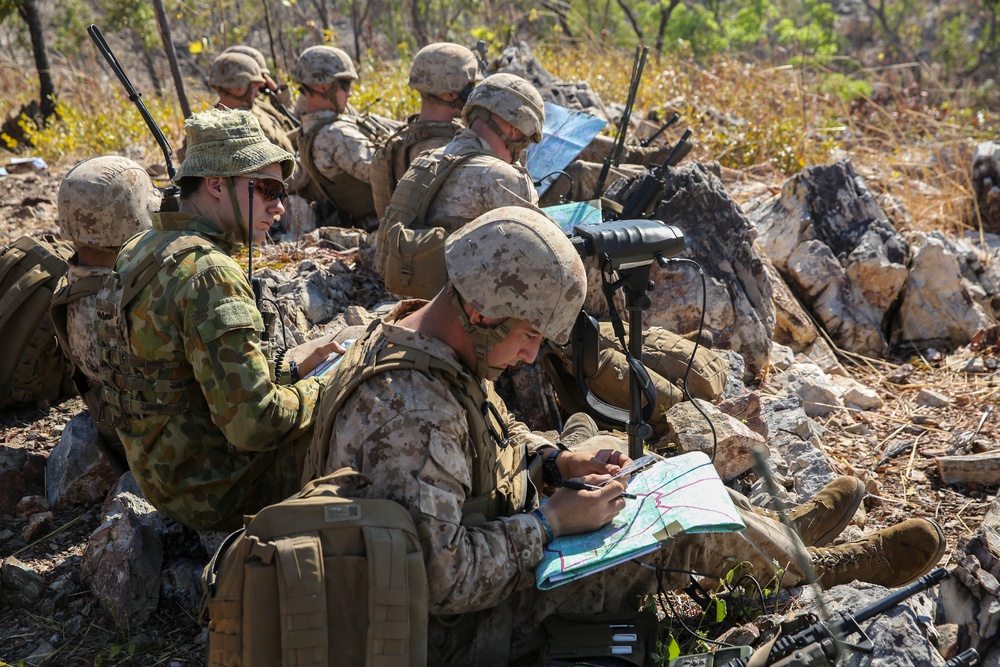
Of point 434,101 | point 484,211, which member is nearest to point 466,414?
point 484,211

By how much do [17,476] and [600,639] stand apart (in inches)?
115

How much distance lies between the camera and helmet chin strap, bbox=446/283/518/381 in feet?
7.81

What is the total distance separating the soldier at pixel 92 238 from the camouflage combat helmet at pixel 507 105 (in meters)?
1.69

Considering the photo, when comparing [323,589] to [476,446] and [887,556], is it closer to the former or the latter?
[476,446]

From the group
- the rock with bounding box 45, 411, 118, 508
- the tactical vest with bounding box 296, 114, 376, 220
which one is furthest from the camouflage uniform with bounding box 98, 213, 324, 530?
the tactical vest with bounding box 296, 114, 376, 220

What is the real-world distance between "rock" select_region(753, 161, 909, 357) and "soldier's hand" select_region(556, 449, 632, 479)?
3.75m

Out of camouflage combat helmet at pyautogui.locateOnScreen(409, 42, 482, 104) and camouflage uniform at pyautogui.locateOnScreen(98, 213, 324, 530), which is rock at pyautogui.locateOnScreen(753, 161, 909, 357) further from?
camouflage uniform at pyautogui.locateOnScreen(98, 213, 324, 530)

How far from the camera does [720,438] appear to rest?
3.98m

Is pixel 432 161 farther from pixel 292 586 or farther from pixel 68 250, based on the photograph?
pixel 292 586

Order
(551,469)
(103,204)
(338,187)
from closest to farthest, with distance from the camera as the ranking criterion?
(551,469) < (103,204) < (338,187)

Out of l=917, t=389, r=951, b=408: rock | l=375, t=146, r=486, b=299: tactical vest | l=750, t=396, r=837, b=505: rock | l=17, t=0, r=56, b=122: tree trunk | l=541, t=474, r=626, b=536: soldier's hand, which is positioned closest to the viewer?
l=541, t=474, r=626, b=536: soldier's hand

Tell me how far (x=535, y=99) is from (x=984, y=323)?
3.59 meters

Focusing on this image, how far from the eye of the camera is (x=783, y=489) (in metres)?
Result: 4.03

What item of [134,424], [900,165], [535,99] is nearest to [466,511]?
[134,424]
